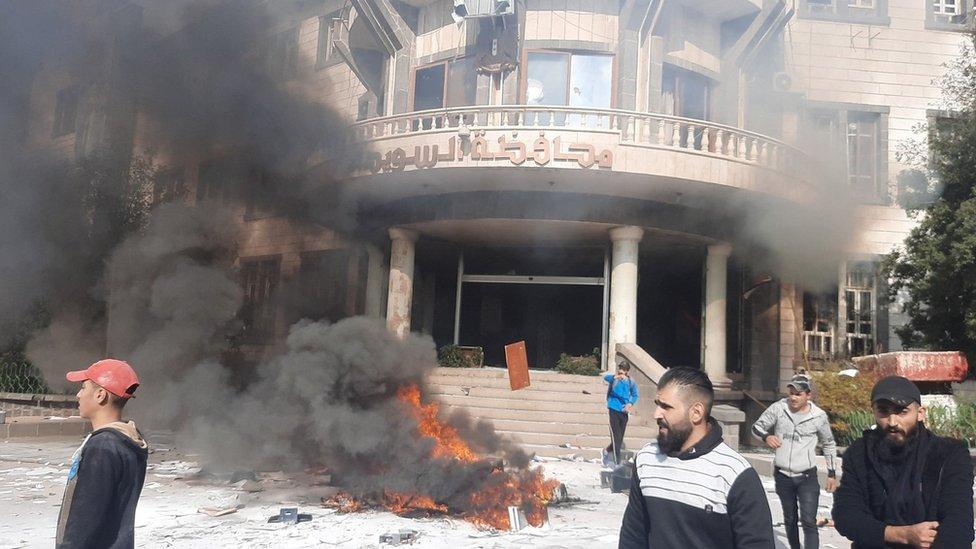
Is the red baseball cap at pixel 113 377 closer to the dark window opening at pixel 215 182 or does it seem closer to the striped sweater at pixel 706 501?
the striped sweater at pixel 706 501

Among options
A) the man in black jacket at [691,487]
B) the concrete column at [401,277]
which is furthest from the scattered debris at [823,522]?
the concrete column at [401,277]

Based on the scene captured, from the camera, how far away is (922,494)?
2.77 meters

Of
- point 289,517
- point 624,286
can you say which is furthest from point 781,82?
point 289,517

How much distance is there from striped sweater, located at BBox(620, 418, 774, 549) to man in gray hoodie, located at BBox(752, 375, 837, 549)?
351cm

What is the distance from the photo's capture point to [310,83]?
1667 cm

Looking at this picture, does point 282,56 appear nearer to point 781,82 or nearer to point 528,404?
point 528,404

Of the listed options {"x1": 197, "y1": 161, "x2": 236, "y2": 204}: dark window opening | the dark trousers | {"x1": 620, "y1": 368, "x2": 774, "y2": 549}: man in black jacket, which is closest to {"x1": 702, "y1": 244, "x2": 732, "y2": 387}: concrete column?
the dark trousers

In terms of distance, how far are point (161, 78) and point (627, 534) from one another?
13.4 m

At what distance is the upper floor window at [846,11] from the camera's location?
18.5 metres

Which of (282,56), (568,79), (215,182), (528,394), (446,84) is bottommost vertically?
(528,394)

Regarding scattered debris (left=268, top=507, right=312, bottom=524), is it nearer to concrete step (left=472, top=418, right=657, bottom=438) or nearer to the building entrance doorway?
Result: concrete step (left=472, top=418, right=657, bottom=438)

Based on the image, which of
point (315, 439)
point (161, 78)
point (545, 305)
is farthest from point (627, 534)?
point (545, 305)

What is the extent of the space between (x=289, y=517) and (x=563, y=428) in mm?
6605

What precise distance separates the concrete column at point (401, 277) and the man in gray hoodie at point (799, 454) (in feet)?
37.0
